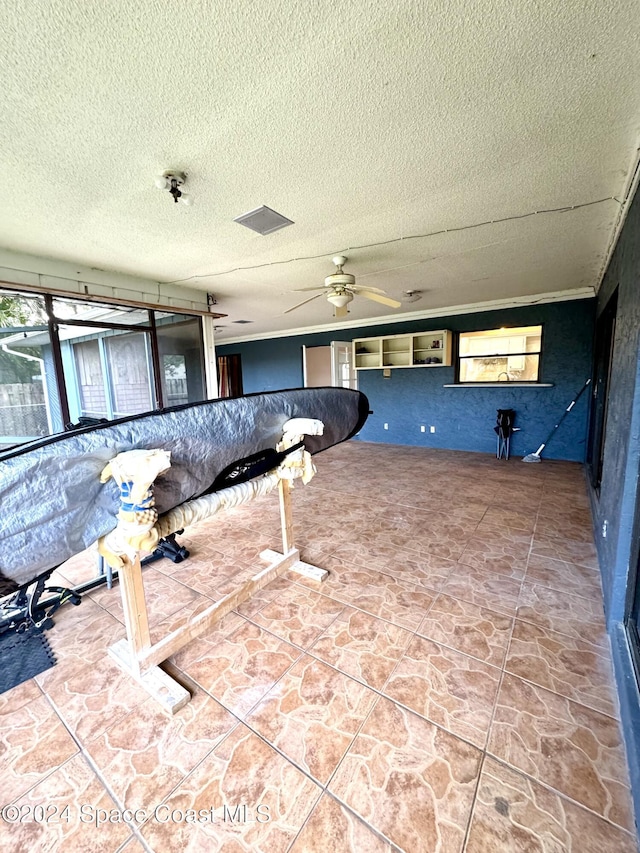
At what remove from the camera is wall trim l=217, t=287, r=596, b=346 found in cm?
492

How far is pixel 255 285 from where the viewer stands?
414 centimetres

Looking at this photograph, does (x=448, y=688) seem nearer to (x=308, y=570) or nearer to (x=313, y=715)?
(x=313, y=715)

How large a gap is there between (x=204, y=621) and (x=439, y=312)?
587 cm

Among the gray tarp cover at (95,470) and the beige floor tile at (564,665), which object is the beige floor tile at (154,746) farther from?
the beige floor tile at (564,665)

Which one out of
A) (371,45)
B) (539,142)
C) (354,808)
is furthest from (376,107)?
(354,808)

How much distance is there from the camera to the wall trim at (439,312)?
4922mm

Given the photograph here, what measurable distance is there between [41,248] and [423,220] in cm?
309

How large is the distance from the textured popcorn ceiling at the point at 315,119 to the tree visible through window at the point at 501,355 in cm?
294

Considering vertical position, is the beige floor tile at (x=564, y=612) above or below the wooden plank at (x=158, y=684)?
below

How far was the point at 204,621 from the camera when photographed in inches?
73.6

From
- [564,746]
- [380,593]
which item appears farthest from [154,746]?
[564,746]

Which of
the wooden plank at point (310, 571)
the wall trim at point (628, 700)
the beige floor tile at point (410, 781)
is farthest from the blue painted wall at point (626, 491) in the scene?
the wooden plank at point (310, 571)

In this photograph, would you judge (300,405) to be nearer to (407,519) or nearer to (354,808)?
(354,808)

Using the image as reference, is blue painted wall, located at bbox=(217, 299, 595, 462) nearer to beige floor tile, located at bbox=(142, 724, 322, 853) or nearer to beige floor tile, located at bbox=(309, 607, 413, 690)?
beige floor tile, located at bbox=(309, 607, 413, 690)
